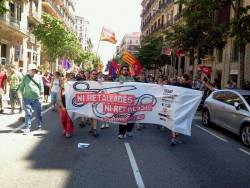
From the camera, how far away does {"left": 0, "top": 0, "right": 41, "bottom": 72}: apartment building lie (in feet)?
106

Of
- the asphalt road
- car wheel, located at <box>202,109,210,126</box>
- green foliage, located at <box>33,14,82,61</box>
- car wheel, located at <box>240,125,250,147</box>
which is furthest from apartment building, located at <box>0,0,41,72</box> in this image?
car wheel, located at <box>240,125,250,147</box>

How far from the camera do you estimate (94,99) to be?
9.95 meters

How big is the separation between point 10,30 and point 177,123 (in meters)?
27.1

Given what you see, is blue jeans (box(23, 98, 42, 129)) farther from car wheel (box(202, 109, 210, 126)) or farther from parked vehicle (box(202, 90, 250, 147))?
car wheel (box(202, 109, 210, 126))

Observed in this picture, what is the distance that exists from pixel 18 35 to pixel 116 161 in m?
31.9

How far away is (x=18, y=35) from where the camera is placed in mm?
36625

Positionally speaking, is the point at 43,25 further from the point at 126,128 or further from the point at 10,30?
the point at 126,128

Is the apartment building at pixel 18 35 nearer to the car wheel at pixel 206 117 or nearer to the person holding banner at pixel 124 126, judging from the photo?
the car wheel at pixel 206 117

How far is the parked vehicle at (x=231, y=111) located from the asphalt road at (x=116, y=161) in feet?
1.37

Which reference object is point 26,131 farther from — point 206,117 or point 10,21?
point 10,21

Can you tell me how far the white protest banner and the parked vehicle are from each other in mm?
2130

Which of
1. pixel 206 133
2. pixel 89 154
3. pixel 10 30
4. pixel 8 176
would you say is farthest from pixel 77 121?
pixel 10 30

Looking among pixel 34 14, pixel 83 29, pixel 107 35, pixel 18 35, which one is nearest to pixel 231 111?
pixel 107 35

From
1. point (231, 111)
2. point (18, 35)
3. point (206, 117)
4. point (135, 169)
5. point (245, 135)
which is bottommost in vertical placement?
point (135, 169)
